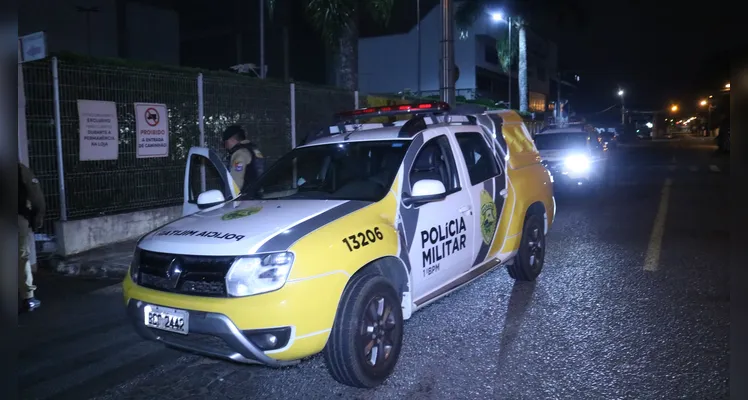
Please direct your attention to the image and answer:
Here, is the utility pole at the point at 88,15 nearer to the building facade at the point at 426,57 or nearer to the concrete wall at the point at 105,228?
the concrete wall at the point at 105,228

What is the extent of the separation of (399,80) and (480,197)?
3245 cm

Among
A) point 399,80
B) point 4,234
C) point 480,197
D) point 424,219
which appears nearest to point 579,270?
point 480,197

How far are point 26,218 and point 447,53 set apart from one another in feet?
26.7

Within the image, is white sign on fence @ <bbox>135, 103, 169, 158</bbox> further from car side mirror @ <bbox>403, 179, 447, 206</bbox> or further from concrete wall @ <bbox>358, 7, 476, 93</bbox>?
concrete wall @ <bbox>358, 7, 476, 93</bbox>

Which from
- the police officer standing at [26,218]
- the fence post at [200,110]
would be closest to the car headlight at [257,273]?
the police officer standing at [26,218]

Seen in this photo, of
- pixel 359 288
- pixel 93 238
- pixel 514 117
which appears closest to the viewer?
pixel 359 288

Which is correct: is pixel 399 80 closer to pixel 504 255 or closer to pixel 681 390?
pixel 504 255

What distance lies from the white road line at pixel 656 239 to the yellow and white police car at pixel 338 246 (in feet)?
7.70

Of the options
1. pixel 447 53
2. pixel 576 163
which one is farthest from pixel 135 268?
pixel 576 163

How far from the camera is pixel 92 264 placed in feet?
26.5

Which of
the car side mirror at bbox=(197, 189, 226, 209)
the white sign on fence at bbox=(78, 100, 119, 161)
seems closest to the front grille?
the car side mirror at bbox=(197, 189, 226, 209)

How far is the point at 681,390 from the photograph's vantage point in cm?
407

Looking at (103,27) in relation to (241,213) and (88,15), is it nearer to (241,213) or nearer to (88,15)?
(88,15)

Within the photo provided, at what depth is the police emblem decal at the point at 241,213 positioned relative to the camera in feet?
14.8
